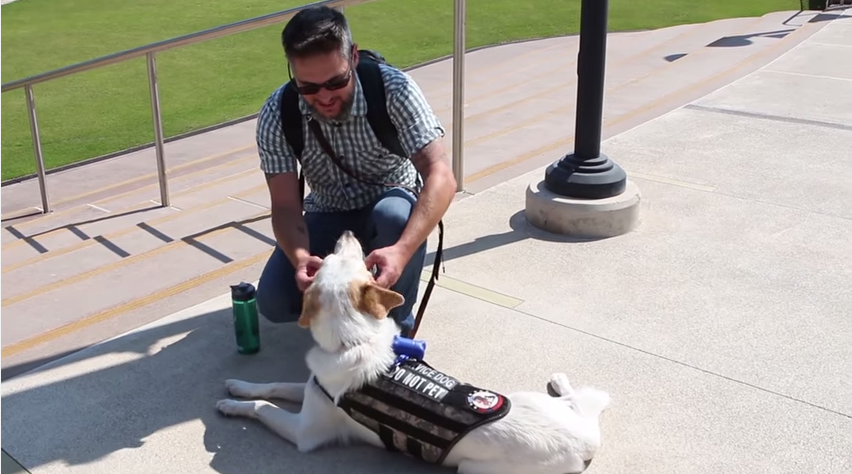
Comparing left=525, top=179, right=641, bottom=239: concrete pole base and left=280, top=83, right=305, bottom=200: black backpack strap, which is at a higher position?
left=280, top=83, right=305, bottom=200: black backpack strap

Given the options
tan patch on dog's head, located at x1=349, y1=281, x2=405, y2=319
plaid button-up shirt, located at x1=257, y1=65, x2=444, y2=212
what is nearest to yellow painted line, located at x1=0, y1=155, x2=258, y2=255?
plaid button-up shirt, located at x1=257, y1=65, x2=444, y2=212

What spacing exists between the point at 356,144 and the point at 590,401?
141cm

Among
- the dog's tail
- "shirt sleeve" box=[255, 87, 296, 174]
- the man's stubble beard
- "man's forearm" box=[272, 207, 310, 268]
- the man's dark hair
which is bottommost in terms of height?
the dog's tail

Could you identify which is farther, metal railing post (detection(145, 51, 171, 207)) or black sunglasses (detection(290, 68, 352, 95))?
metal railing post (detection(145, 51, 171, 207))

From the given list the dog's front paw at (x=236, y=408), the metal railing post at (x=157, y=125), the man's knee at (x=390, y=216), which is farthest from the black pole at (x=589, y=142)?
the metal railing post at (x=157, y=125)

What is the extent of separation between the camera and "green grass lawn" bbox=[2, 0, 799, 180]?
1009 centimetres

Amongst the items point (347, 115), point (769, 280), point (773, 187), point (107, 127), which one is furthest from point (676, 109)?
point (107, 127)

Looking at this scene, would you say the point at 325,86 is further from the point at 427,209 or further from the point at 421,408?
the point at 421,408

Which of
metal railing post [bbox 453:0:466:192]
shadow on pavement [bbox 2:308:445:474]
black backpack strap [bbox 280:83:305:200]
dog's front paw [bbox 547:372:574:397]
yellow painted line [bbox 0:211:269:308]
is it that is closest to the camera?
shadow on pavement [bbox 2:308:445:474]

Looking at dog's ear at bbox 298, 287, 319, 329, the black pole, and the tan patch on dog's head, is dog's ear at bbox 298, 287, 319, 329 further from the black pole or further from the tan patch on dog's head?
the black pole

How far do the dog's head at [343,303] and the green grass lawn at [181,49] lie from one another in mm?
6982

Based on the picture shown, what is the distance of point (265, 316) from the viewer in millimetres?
3783

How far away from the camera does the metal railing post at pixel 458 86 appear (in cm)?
543

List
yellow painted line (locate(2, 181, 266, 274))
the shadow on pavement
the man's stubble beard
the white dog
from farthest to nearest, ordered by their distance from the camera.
Result: yellow painted line (locate(2, 181, 266, 274)) → the man's stubble beard → the shadow on pavement → the white dog
